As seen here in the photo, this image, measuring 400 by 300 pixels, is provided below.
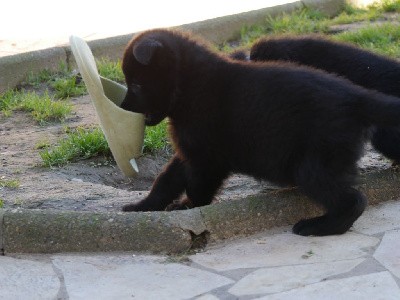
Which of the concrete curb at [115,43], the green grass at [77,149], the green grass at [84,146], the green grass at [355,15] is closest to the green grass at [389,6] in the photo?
the green grass at [355,15]

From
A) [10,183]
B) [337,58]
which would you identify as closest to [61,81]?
[10,183]

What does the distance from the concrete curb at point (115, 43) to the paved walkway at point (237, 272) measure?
13.1 ft

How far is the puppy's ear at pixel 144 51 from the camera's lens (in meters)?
4.94

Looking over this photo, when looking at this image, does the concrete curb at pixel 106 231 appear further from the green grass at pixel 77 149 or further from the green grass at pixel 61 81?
the green grass at pixel 61 81

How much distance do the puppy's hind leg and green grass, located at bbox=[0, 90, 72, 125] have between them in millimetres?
2893

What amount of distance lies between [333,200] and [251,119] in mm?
639

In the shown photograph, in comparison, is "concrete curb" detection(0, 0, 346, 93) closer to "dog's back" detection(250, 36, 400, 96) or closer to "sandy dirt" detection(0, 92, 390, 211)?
"sandy dirt" detection(0, 92, 390, 211)

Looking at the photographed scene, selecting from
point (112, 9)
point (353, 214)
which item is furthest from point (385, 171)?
point (112, 9)

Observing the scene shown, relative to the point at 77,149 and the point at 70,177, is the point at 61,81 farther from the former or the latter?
the point at 70,177

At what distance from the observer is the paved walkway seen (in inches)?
152

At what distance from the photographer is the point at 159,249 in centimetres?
448

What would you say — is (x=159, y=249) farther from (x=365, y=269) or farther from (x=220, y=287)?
(x=365, y=269)

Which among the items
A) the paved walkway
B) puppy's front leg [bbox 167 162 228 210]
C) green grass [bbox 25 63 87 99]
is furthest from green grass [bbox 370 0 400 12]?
the paved walkway

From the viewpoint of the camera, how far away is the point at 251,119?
4.80m
